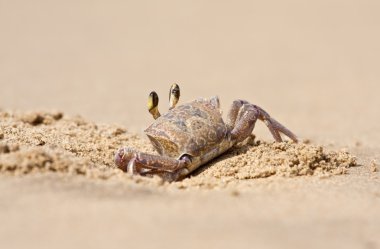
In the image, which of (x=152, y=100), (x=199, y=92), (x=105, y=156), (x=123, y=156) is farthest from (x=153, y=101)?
(x=199, y=92)

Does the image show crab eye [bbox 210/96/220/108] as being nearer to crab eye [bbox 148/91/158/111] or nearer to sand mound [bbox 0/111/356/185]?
sand mound [bbox 0/111/356/185]

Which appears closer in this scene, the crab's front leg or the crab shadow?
the crab's front leg

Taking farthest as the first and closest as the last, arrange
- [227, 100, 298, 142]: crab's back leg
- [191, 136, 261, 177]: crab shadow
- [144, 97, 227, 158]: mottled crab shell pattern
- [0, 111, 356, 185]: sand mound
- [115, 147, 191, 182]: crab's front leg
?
1. [227, 100, 298, 142]: crab's back leg
2. [191, 136, 261, 177]: crab shadow
3. [144, 97, 227, 158]: mottled crab shell pattern
4. [115, 147, 191, 182]: crab's front leg
5. [0, 111, 356, 185]: sand mound

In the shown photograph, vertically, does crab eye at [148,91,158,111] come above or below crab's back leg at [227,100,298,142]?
above

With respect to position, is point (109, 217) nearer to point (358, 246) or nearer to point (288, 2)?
point (358, 246)

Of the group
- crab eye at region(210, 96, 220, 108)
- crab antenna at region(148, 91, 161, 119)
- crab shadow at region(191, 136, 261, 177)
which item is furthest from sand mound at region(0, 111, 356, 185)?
crab antenna at region(148, 91, 161, 119)

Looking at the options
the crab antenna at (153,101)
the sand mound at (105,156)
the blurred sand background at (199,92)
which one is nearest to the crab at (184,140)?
the crab antenna at (153,101)

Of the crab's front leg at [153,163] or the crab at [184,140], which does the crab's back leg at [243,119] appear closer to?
the crab at [184,140]
